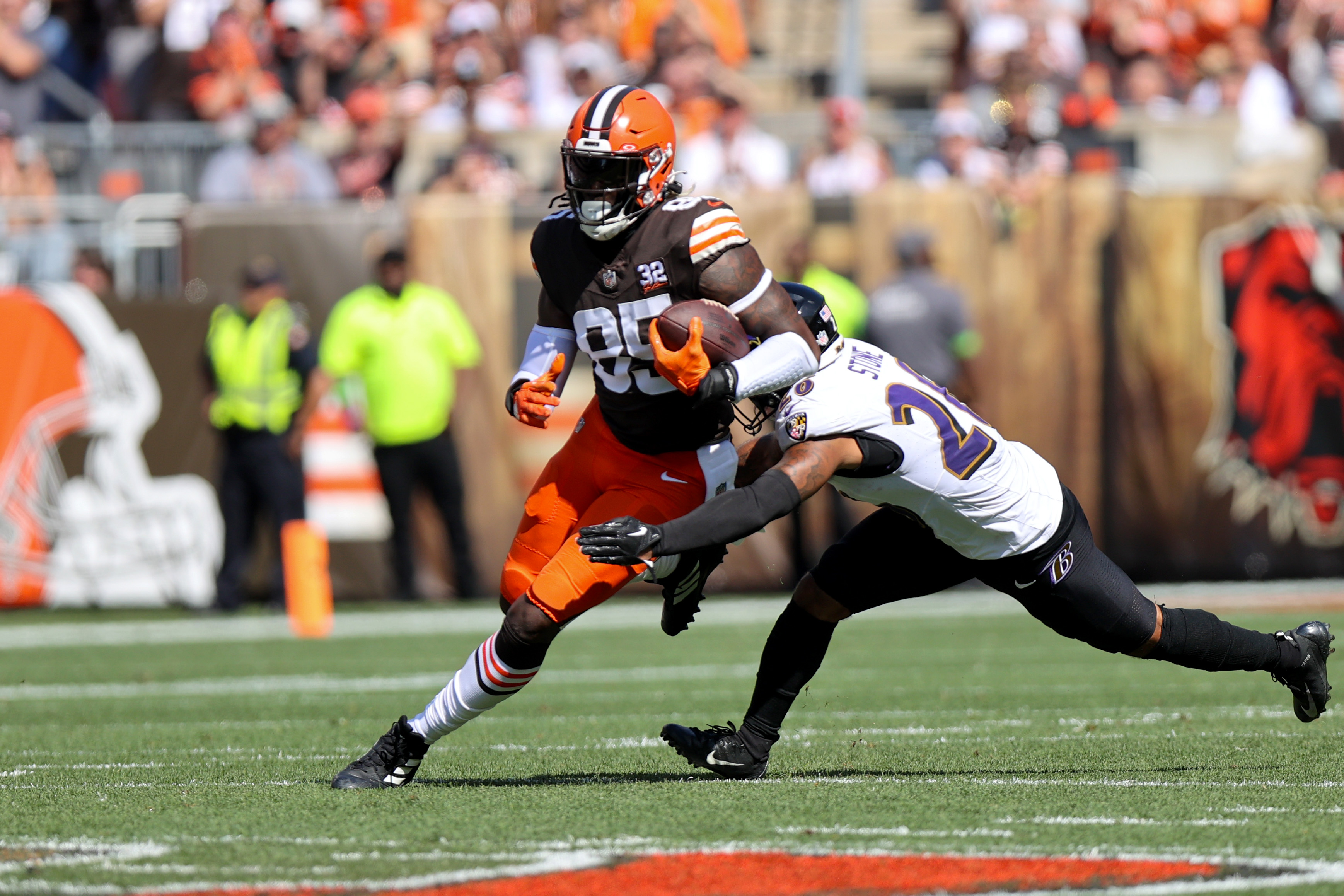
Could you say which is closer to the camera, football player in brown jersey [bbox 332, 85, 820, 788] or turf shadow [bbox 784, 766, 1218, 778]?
football player in brown jersey [bbox 332, 85, 820, 788]

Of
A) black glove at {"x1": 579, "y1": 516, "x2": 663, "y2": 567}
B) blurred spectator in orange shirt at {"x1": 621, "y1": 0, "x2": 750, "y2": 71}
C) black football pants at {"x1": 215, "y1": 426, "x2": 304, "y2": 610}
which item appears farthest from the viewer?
blurred spectator in orange shirt at {"x1": 621, "y1": 0, "x2": 750, "y2": 71}

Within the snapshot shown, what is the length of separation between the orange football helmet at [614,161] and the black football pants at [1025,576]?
1075 millimetres

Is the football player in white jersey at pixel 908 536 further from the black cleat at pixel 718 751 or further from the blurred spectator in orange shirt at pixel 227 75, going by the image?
the blurred spectator in orange shirt at pixel 227 75

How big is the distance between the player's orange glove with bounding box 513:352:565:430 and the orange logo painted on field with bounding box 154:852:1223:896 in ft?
5.36

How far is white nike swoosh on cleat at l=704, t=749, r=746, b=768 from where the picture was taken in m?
5.12

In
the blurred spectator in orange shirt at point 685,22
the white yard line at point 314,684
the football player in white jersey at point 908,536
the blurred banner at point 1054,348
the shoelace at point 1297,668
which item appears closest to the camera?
the football player in white jersey at point 908,536

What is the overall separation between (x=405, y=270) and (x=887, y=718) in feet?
19.8

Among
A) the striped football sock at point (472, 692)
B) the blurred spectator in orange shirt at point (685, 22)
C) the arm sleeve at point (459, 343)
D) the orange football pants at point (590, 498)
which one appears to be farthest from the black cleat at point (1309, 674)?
the blurred spectator in orange shirt at point (685, 22)

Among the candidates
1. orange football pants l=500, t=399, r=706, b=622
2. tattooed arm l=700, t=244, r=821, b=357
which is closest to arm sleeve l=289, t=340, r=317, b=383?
orange football pants l=500, t=399, r=706, b=622

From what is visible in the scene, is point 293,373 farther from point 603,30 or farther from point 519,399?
point 519,399

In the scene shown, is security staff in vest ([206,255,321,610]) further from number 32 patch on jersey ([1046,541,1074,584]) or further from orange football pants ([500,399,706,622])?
number 32 patch on jersey ([1046,541,1074,584])

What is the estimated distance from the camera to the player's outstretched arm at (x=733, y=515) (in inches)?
169

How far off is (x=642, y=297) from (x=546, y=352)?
37 cm

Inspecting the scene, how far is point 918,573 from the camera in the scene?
17.0ft
